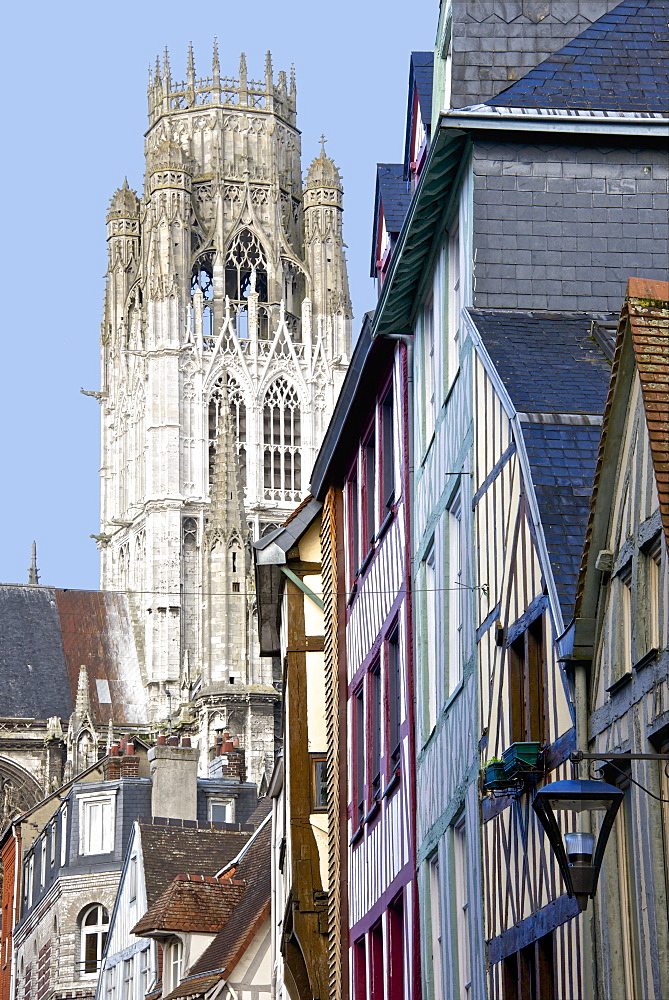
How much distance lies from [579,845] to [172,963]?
23713mm

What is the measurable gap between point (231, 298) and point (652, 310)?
97572 mm

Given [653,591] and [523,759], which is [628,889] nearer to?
[653,591]

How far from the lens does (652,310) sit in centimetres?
1343

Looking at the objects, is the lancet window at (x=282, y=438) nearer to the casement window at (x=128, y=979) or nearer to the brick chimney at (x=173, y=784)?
the brick chimney at (x=173, y=784)

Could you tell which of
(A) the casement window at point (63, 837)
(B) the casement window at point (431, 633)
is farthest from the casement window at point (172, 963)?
(B) the casement window at point (431, 633)

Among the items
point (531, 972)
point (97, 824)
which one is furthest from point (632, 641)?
point (97, 824)

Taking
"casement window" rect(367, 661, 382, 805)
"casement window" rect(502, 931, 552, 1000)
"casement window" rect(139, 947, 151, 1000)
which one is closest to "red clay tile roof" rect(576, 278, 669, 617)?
"casement window" rect(502, 931, 552, 1000)

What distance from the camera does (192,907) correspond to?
3403 cm

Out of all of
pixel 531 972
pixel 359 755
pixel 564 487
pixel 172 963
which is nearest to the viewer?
pixel 531 972

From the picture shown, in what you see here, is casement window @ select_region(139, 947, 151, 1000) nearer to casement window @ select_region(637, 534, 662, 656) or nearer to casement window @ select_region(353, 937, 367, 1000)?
casement window @ select_region(353, 937, 367, 1000)

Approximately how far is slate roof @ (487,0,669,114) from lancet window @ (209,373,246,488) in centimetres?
8523

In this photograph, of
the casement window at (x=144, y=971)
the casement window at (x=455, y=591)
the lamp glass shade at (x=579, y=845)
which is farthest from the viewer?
the casement window at (x=144, y=971)

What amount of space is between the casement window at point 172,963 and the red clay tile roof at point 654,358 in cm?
2254

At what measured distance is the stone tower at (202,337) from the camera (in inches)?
4026
